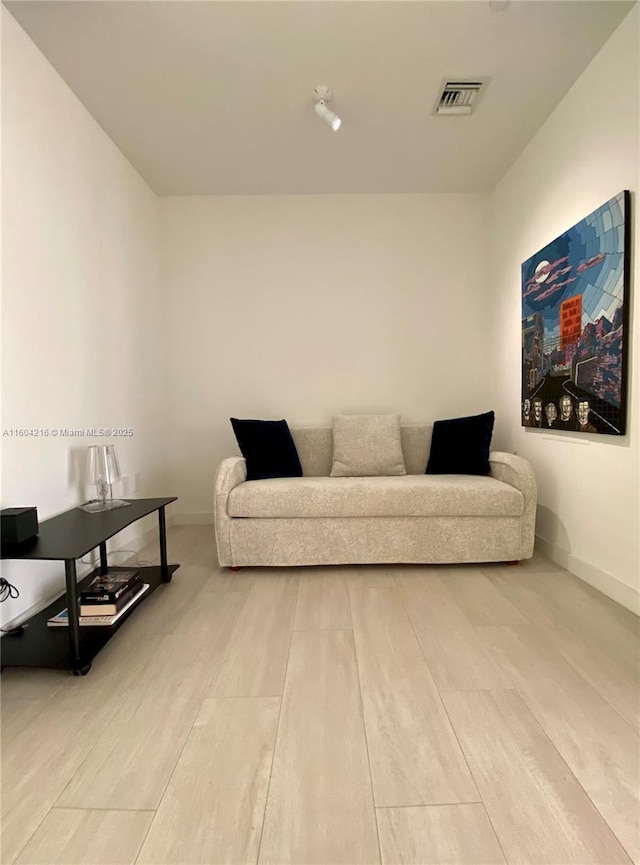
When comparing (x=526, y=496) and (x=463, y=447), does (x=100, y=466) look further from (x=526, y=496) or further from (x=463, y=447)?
(x=526, y=496)

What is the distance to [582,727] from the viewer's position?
1276 mm

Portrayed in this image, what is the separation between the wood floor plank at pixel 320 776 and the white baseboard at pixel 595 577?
4.38 feet

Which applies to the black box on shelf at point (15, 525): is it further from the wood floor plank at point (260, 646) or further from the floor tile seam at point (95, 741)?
the wood floor plank at point (260, 646)

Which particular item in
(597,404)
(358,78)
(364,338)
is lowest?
(597,404)

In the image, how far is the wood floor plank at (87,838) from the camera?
921mm

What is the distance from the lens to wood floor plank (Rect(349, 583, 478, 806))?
1074mm

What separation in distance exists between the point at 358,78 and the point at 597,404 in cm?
205

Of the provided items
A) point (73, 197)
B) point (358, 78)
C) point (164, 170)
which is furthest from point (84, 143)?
point (358, 78)

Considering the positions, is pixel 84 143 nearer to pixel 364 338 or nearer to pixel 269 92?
pixel 269 92

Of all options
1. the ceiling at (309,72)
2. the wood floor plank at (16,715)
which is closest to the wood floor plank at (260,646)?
the wood floor plank at (16,715)

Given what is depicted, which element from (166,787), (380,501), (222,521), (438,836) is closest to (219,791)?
(166,787)

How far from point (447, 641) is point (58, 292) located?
2406 millimetres

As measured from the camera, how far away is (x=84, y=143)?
249 centimetres

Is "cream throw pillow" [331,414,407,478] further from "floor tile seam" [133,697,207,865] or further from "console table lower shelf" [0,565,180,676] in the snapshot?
"floor tile seam" [133,697,207,865]
